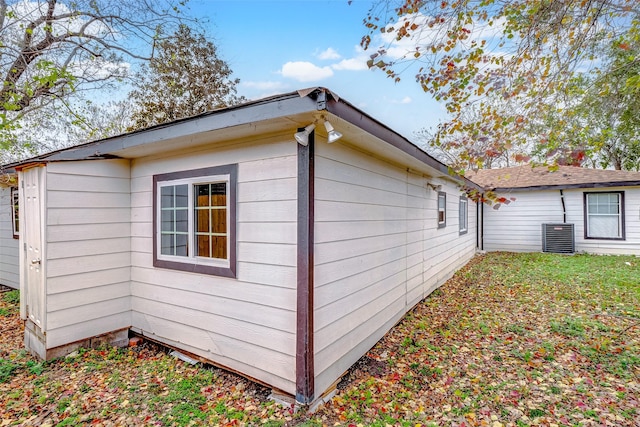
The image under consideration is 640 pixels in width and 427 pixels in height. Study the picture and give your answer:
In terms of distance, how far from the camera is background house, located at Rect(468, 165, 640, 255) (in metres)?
9.68

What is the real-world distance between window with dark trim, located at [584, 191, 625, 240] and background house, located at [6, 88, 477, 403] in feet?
30.4

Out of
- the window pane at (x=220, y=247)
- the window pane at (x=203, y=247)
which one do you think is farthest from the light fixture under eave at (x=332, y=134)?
the window pane at (x=203, y=247)

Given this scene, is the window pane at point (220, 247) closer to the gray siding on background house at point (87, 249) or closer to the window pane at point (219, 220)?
the window pane at point (219, 220)

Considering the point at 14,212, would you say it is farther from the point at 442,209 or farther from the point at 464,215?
the point at 464,215

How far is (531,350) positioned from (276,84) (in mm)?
13967

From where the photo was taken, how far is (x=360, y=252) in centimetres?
350

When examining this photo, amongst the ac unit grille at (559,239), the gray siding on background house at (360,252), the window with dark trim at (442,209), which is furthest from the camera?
the ac unit grille at (559,239)

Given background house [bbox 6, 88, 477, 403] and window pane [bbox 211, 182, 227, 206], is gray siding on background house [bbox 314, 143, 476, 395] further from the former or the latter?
window pane [bbox 211, 182, 227, 206]

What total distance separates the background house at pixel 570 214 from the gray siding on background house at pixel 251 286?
9.04m

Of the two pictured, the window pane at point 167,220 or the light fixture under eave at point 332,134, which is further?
the window pane at point 167,220

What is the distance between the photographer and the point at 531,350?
372cm

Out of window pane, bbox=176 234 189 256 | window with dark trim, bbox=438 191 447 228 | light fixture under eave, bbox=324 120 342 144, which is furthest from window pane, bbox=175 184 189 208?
window with dark trim, bbox=438 191 447 228

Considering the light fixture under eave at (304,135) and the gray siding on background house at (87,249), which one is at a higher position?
the light fixture under eave at (304,135)

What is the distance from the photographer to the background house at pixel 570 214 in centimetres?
968
